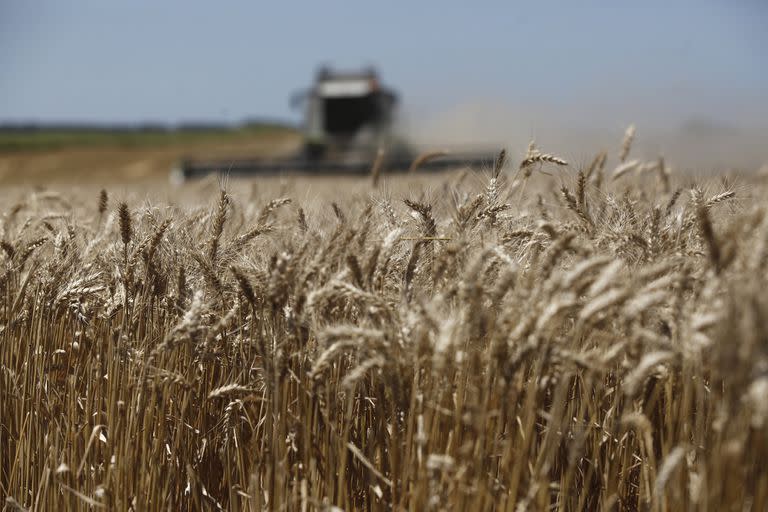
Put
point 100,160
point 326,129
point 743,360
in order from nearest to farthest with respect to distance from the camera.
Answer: point 743,360
point 326,129
point 100,160

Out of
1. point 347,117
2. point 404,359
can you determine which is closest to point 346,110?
point 347,117

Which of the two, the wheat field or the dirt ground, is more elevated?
the wheat field

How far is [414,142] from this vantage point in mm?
22406

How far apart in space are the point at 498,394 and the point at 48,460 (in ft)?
4.14

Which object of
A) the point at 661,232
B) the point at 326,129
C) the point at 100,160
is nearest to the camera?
the point at 661,232

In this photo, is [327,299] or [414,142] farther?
[414,142]

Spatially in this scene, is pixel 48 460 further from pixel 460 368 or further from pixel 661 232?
pixel 661 232

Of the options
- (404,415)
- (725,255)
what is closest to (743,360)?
(725,255)

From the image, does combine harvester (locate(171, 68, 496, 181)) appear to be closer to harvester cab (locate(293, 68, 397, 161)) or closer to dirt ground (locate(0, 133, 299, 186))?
harvester cab (locate(293, 68, 397, 161))

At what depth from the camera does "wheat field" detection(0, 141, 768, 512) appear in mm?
1345

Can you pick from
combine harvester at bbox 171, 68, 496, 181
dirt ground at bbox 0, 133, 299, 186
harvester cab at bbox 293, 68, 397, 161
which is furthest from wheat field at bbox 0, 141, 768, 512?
dirt ground at bbox 0, 133, 299, 186

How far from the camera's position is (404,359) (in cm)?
152

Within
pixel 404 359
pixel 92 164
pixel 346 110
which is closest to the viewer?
pixel 404 359

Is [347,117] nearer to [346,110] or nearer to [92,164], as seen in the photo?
[346,110]
